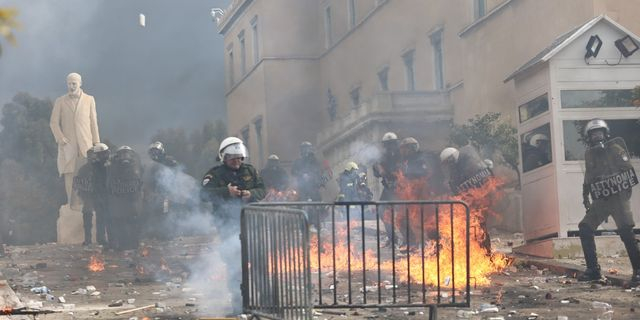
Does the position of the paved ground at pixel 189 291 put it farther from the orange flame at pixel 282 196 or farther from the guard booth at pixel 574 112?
the orange flame at pixel 282 196

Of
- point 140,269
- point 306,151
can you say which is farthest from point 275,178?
point 140,269

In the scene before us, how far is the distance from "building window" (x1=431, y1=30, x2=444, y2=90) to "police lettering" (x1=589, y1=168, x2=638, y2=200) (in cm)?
2451

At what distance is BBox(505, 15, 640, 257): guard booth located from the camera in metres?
16.1

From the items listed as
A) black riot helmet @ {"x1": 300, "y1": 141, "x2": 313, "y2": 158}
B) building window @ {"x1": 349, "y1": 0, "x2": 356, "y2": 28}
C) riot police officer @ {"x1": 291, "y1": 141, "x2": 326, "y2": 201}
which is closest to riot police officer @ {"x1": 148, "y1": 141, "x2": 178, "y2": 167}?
riot police officer @ {"x1": 291, "y1": 141, "x2": 326, "y2": 201}

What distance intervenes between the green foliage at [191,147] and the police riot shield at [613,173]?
4508 cm

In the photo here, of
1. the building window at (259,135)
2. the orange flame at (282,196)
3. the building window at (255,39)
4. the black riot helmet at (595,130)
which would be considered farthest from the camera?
the building window at (255,39)

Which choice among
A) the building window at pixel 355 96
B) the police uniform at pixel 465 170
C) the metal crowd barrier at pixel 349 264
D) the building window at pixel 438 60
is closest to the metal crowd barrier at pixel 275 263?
the metal crowd barrier at pixel 349 264

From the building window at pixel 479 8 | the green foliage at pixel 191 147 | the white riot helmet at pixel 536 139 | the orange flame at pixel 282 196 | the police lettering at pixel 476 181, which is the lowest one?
the police lettering at pixel 476 181

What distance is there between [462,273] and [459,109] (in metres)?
21.2

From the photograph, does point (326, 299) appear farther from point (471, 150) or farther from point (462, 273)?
point (471, 150)

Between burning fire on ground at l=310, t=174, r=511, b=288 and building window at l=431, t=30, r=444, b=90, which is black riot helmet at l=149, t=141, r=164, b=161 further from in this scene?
building window at l=431, t=30, r=444, b=90

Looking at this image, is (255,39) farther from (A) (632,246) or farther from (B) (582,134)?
(A) (632,246)

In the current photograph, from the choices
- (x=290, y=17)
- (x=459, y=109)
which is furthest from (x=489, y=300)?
(x=290, y=17)

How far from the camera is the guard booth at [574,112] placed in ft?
52.7
